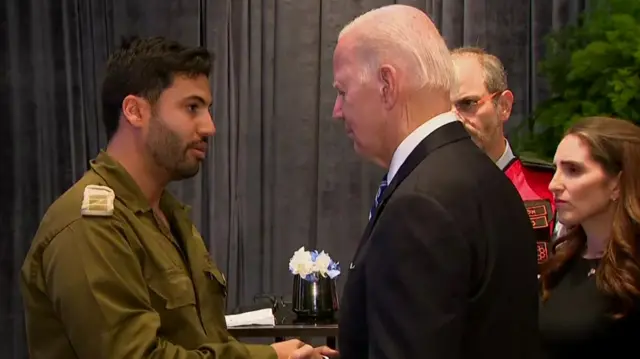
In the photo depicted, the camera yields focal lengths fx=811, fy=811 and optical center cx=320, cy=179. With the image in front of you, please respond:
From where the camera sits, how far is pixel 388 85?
3.92 feet

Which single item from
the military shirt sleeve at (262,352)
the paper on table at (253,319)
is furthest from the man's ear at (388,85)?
the paper on table at (253,319)

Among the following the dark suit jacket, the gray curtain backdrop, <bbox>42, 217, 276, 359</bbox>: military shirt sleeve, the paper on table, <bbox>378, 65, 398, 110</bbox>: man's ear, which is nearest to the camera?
the dark suit jacket

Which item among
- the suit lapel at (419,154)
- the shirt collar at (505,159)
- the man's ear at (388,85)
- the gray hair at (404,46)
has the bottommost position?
the shirt collar at (505,159)

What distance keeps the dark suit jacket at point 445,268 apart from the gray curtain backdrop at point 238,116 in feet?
8.33

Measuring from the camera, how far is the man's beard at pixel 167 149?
1.77 m

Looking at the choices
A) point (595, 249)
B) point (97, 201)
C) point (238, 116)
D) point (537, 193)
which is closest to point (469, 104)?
point (537, 193)

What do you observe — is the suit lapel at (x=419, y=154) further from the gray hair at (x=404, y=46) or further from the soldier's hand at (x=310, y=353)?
the soldier's hand at (x=310, y=353)

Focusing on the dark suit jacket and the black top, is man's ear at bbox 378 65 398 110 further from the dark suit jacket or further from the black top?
the black top

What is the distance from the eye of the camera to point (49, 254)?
62.6 inches

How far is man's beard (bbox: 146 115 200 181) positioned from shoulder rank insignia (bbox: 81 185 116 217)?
14cm

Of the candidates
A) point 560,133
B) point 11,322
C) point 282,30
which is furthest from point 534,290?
point 11,322

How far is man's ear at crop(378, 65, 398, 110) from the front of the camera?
1.19m

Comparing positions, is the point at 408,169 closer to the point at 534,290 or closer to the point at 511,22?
the point at 534,290

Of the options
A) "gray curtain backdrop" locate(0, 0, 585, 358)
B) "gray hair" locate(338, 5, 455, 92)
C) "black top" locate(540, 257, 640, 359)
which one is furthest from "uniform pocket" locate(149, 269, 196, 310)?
"gray curtain backdrop" locate(0, 0, 585, 358)
